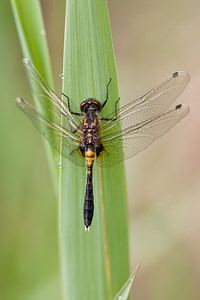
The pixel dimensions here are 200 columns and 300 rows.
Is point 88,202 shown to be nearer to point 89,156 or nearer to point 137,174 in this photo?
point 89,156

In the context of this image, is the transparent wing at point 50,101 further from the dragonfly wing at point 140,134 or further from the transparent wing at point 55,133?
the dragonfly wing at point 140,134

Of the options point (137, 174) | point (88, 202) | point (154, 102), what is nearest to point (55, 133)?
point (88, 202)

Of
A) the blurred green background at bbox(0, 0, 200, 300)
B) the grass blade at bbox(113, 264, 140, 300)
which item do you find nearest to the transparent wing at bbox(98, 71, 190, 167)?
the grass blade at bbox(113, 264, 140, 300)

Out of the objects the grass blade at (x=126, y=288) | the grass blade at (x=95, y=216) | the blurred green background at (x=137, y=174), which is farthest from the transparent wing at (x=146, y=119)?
the blurred green background at (x=137, y=174)

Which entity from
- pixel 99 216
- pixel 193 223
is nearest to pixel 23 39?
pixel 99 216

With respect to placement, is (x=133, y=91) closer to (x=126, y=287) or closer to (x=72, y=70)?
(x=72, y=70)

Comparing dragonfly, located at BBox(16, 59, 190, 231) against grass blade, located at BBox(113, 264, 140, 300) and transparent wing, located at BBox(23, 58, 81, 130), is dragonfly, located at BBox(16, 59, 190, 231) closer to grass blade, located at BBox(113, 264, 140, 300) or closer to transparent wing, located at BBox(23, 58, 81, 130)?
transparent wing, located at BBox(23, 58, 81, 130)
